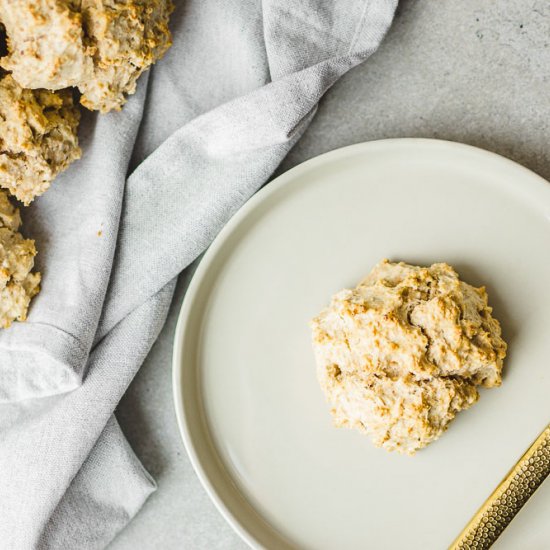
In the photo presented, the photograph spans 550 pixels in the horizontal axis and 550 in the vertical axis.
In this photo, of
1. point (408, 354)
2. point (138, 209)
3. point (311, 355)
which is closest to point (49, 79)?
point (138, 209)

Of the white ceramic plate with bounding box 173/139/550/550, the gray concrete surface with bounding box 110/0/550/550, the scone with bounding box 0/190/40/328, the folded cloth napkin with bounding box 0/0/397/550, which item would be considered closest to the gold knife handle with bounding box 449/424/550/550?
the white ceramic plate with bounding box 173/139/550/550

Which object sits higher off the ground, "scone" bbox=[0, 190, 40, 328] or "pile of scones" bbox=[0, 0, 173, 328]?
"pile of scones" bbox=[0, 0, 173, 328]

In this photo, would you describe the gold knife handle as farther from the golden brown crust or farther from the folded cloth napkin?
the golden brown crust

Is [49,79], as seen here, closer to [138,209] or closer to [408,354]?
[138,209]

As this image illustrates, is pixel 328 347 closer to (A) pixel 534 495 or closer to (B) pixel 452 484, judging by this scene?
(B) pixel 452 484

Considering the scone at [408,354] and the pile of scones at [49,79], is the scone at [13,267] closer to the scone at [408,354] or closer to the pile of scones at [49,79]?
the pile of scones at [49,79]
